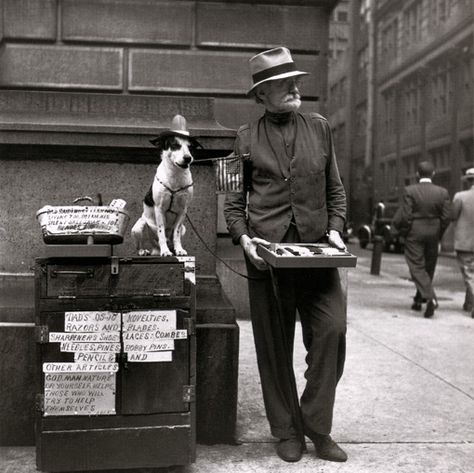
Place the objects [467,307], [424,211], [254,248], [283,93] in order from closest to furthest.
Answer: [254,248] → [283,93] → [424,211] → [467,307]

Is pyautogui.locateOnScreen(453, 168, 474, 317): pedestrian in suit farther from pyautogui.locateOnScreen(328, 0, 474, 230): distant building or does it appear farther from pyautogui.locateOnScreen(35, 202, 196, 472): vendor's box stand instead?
pyautogui.locateOnScreen(328, 0, 474, 230): distant building

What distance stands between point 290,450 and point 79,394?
122 cm

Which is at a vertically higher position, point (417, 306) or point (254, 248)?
point (254, 248)

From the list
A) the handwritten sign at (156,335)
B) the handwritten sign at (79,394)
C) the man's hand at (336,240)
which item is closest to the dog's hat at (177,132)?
the man's hand at (336,240)

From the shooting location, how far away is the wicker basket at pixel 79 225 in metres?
3.50

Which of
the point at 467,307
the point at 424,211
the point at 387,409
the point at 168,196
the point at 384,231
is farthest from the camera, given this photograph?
the point at 384,231

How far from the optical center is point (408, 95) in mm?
40312

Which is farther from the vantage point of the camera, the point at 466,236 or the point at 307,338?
the point at 466,236

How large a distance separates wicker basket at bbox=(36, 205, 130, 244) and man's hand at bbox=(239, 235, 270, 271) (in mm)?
716

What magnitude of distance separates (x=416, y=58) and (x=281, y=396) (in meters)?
37.3

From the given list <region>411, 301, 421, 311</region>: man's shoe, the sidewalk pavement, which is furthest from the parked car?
the sidewalk pavement

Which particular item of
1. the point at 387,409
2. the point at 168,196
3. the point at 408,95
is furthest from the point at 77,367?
the point at 408,95

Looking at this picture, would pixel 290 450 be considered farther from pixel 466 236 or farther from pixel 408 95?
pixel 408 95

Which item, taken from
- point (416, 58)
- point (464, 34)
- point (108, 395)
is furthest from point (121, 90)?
point (416, 58)
